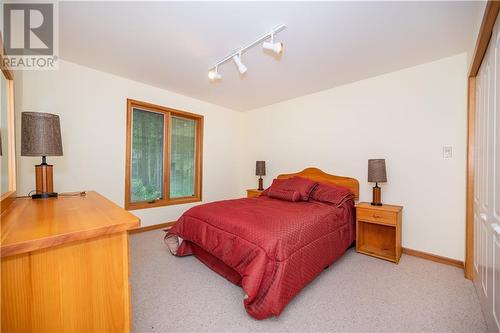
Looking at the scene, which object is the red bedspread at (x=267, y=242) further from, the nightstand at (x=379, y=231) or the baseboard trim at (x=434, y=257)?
the baseboard trim at (x=434, y=257)

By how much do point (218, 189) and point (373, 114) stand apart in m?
3.11

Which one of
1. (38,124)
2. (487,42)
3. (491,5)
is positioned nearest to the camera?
(491,5)

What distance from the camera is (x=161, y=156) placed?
Result: 3744 millimetres

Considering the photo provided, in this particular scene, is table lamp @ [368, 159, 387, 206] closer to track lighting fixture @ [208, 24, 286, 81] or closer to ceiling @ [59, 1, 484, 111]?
ceiling @ [59, 1, 484, 111]

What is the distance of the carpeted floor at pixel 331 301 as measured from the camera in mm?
1500

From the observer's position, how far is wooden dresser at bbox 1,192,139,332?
0.68 metres

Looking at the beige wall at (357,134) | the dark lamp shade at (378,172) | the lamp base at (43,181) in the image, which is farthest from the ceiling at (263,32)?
the lamp base at (43,181)

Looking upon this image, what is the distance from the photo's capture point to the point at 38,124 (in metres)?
1.70

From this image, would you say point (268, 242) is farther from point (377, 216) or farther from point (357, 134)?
point (357, 134)

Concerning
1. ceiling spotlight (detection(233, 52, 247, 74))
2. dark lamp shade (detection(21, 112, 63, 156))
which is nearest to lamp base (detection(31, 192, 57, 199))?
dark lamp shade (detection(21, 112, 63, 156))

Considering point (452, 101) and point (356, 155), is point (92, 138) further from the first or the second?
point (452, 101)

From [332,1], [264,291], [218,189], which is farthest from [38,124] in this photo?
[218,189]

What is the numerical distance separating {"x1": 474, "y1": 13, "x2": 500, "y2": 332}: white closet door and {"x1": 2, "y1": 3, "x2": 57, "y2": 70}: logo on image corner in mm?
3310

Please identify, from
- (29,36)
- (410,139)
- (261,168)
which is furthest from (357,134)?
(29,36)
